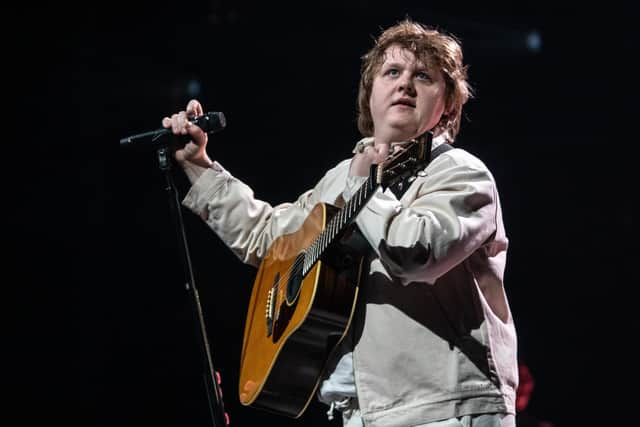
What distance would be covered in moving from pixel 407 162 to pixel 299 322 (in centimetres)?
51

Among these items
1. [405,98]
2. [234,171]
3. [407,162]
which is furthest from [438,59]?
[234,171]

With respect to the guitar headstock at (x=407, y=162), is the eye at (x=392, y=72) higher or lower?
higher

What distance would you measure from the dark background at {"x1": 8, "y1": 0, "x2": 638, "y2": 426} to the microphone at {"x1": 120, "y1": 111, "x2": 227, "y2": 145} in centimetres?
240

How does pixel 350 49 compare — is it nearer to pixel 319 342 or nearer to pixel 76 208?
pixel 76 208

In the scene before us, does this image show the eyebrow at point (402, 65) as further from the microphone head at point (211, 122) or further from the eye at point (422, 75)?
the microphone head at point (211, 122)

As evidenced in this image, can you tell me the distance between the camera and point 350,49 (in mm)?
4848

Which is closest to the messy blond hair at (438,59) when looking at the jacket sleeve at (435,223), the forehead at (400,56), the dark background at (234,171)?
the forehead at (400,56)

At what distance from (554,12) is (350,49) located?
49.0 inches

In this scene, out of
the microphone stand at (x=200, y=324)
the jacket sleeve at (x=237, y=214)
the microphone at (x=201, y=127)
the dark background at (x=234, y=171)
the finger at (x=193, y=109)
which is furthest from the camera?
the dark background at (x=234, y=171)

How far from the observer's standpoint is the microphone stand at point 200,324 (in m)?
1.94

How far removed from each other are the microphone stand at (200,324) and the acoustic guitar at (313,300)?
17cm

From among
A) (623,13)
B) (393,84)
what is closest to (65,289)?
(393,84)

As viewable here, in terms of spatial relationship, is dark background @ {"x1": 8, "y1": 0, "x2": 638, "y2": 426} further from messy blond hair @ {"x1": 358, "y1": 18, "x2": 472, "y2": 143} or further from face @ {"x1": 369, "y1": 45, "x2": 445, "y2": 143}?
face @ {"x1": 369, "y1": 45, "x2": 445, "y2": 143}

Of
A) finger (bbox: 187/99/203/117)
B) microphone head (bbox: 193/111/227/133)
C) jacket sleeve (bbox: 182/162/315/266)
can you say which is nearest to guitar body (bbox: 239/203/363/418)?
jacket sleeve (bbox: 182/162/315/266)
